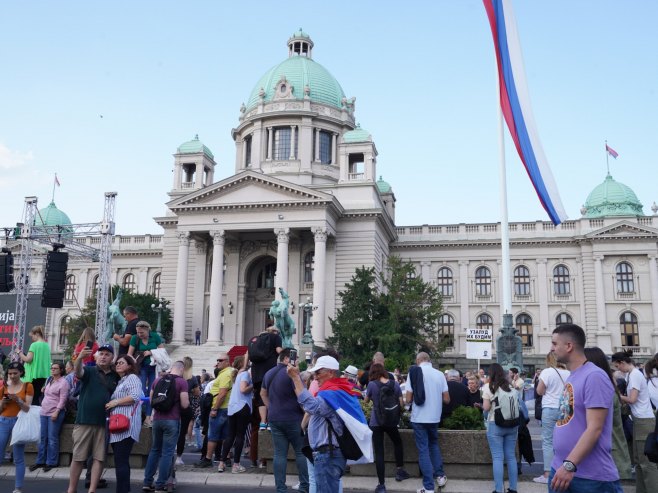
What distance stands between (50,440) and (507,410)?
8.01 m

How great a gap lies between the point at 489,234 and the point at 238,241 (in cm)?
2091

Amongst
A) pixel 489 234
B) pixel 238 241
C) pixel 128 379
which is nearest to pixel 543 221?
pixel 489 234

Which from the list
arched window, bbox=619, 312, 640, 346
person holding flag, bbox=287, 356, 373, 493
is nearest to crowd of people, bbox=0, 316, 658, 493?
person holding flag, bbox=287, 356, 373, 493

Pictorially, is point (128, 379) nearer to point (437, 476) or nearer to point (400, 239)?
point (437, 476)

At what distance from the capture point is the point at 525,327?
51344 mm

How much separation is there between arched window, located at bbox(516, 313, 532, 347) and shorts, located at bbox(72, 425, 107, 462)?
45907 mm

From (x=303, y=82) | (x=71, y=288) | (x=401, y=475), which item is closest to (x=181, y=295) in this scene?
(x=71, y=288)

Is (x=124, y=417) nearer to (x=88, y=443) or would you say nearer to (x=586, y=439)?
(x=88, y=443)

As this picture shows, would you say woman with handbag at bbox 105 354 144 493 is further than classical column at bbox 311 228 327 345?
No

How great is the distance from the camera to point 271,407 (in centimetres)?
855

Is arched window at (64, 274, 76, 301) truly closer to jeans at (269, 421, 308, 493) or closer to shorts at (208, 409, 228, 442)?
shorts at (208, 409, 228, 442)

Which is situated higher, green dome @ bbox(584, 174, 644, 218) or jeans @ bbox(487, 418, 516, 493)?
green dome @ bbox(584, 174, 644, 218)

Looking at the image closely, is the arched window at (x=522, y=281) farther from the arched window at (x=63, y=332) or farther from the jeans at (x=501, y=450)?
the jeans at (x=501, y=450)

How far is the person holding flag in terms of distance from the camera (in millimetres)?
6672
